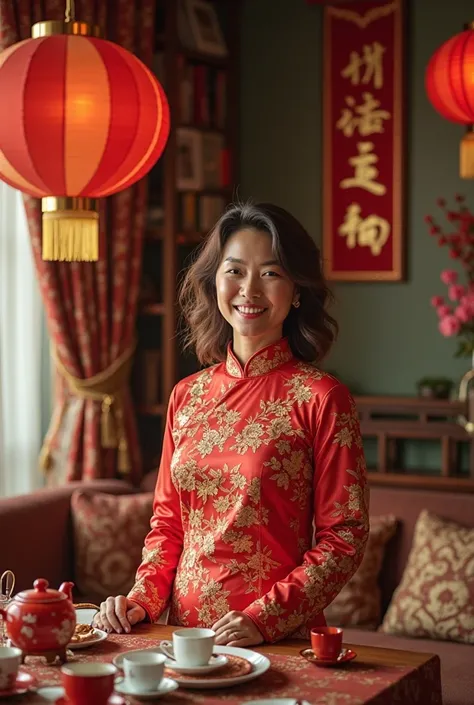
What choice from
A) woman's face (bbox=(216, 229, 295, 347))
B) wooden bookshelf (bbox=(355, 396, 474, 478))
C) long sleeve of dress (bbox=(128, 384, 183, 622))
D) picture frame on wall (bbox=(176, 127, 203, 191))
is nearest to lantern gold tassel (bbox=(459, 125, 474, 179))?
wooden bookshelf (bbox=(355, 396, 474, 478))

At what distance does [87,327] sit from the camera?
13.3ft

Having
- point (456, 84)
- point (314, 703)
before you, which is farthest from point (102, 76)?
point (456, 84)

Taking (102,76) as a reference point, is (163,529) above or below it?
below

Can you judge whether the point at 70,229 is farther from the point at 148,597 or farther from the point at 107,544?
the point at 107,544

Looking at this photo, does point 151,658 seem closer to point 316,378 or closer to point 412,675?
point 412,675

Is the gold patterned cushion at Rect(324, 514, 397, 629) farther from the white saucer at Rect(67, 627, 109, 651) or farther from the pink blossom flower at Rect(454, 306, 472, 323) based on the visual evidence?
the white saucer at Rect(67, 627, 109, 651)

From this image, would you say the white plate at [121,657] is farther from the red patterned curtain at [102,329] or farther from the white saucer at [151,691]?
the red patterned curtain at [102,329]

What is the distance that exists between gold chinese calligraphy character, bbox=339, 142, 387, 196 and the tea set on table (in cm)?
283

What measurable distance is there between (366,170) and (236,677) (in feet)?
9.99

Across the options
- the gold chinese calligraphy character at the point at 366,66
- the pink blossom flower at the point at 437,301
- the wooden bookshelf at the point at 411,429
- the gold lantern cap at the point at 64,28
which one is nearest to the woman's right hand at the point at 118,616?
the gold lantern cap at the point at 64,28

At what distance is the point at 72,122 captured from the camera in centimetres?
213

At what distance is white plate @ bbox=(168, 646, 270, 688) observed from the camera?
1687 mm

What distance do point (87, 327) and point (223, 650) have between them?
232cm

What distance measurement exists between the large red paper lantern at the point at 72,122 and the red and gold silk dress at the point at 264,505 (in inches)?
17.8
